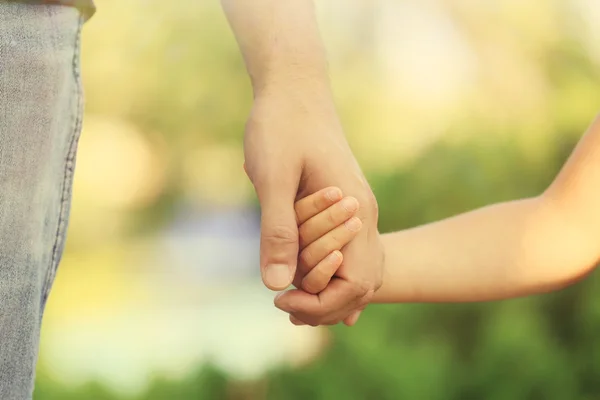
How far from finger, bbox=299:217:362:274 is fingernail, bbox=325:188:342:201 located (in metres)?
0.05

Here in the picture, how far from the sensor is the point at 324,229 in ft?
4.27

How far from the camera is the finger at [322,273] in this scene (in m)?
1.30

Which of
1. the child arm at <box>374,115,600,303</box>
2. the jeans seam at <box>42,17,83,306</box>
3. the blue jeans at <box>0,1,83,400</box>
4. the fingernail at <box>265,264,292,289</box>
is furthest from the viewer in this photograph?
the child arm at <box>374,115,600,303</box>

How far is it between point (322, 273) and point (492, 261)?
405mm

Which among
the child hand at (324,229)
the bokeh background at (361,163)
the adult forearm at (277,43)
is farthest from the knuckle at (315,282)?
the bokeh background at (361,163)

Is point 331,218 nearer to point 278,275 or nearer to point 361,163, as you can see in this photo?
point 278,275

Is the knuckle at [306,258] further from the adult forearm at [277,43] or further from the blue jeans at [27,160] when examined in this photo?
the blue jeans at [27,160]

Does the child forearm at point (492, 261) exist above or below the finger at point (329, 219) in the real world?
below

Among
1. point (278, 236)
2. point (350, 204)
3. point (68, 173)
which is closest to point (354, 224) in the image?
point (350, 204)

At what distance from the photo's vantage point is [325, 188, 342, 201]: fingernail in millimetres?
1268

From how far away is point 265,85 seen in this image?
1.34 metres

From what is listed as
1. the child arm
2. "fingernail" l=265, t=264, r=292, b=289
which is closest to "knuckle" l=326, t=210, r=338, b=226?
"fingernail" l=265, t=264, r=292, b=289

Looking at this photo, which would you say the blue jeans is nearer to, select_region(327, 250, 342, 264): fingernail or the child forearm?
select_region(327, 250, 342, 264): fingernail

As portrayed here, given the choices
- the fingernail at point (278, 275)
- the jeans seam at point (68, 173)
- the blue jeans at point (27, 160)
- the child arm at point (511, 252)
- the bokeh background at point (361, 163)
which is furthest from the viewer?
the bokeh background at point (361, 163)
